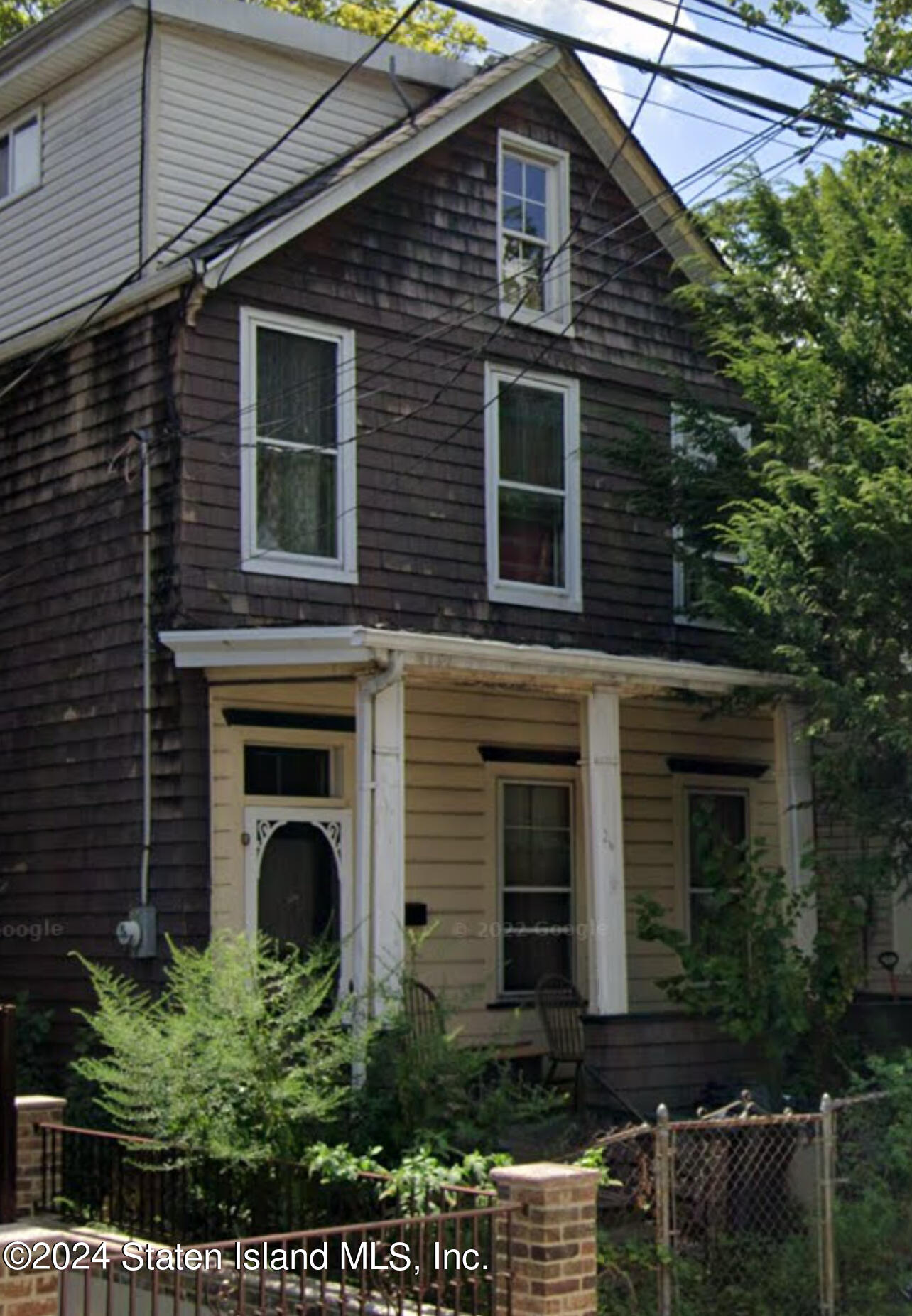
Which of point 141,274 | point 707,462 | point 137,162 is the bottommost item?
point 707,462

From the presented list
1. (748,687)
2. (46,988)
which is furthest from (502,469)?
(46,988)

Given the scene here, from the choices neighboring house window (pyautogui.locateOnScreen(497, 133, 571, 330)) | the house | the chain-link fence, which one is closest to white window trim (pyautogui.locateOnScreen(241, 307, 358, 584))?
the house

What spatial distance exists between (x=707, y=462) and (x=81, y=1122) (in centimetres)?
719

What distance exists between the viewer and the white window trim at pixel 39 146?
53.3 feet

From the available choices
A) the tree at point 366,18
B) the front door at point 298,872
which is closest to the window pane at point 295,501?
the front door at point 298,872

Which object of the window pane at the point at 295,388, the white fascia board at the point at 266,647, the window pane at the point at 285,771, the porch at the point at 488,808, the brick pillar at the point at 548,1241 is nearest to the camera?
the brick pillar at the point at 548,1241

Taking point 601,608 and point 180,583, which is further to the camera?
point 601,608

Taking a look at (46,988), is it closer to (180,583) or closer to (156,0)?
(180,583)

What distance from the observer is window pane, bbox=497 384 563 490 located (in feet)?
50.2

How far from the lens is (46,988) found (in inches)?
542

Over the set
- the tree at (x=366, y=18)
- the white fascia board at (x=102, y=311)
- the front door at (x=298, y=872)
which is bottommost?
the front door at (x=298, y=872)

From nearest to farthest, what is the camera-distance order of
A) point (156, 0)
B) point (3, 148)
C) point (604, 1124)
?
point (604, 1124), point (156, 0), point (3, 148)

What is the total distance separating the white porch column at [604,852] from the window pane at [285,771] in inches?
80.0

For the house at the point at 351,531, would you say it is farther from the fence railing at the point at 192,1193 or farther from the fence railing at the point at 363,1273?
the fence railing at the point at 363,1273
